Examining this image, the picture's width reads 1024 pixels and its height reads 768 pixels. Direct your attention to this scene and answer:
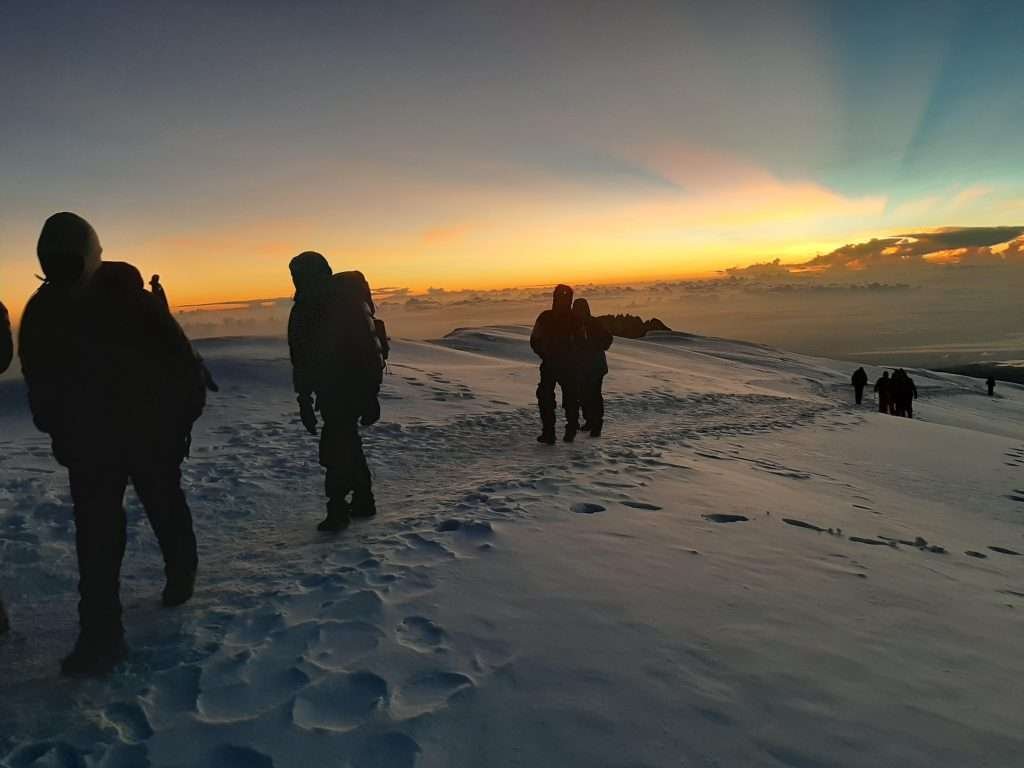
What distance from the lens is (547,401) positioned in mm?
10188

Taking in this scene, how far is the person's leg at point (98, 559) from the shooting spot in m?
3.37

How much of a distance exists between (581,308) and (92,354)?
794 centimetres

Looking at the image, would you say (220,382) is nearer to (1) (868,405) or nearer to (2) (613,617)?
(2) (613,617)

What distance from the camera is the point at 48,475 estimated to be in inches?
304

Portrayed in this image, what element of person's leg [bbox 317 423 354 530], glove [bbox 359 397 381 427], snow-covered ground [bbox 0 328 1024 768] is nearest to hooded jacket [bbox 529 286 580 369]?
snow-covered ground [bbox 0 328 1024 768]

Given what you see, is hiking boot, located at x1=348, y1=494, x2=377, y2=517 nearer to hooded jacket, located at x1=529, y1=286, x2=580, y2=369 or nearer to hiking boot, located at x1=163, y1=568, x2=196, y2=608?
hiking boot, located at x1=163, y1=568, x2=196, y2=608

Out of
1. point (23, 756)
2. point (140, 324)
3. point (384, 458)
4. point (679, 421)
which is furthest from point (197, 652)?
point (679, 421)

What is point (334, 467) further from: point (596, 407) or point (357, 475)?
point (596, 407)

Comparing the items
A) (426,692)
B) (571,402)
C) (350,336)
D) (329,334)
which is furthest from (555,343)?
(426,692)

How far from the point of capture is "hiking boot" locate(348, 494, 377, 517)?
604 centimetres

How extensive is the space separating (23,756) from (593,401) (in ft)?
30.2

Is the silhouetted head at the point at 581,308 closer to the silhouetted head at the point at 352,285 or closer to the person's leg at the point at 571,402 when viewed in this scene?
the person's leg at the point at 571,402

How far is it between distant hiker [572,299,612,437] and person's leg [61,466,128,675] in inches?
299

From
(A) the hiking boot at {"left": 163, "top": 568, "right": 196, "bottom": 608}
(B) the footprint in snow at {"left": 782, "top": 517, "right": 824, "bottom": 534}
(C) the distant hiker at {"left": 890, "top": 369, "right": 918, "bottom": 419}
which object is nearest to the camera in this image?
(A) the hiking boot at {"left": 163, "top": 568, "right": 196, "bottom": 608}
